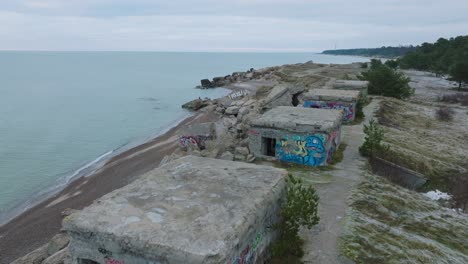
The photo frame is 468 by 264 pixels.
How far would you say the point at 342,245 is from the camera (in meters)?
12.1

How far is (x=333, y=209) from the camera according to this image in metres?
14.8

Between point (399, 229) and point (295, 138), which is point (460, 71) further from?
point (399, 229)

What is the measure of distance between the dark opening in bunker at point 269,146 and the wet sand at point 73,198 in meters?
11.7

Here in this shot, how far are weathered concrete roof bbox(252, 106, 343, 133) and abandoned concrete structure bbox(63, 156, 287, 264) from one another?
24.2 ft

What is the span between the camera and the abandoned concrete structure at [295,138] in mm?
19188

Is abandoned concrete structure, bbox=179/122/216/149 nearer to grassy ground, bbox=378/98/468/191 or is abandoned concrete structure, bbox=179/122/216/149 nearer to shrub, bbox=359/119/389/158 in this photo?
shrub, bbox=359/119/389/158

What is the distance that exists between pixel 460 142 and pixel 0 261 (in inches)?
1306

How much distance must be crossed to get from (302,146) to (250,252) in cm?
1058

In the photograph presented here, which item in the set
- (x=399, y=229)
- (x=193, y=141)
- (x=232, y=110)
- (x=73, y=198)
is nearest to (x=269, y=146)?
(x=193, y=141)

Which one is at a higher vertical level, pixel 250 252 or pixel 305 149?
pixel 305 149

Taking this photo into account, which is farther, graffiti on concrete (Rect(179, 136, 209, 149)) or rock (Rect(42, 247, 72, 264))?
graffiti on concrete (Rect(179, 136, 209, 149))

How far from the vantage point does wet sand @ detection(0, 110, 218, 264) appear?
779 inches

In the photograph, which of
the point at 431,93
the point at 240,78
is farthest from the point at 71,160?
the point at 240,78

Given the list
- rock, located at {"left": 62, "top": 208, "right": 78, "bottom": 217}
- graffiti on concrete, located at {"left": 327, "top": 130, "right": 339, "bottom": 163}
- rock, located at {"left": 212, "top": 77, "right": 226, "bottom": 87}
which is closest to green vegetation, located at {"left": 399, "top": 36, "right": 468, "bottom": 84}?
rock, located at {"left": 212, "top": 77, "right": 226, "bottom": 87}
